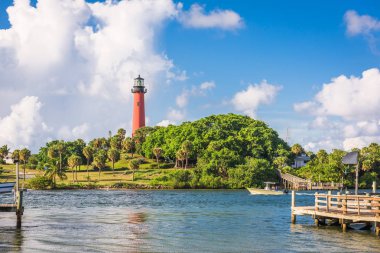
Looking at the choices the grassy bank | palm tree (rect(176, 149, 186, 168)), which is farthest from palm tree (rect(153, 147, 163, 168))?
palm tree (rect(176, 149, 186, 168))

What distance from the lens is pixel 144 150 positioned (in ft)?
543

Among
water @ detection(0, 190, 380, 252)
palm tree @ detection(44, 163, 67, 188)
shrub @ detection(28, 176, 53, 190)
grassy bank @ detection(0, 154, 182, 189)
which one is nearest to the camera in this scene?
water @ detection(0, 190, 380, 252)

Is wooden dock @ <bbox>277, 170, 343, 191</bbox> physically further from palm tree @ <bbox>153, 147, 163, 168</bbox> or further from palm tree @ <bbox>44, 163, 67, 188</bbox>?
palm tree @ <bbox>44, 163, 67, 188</bbox>

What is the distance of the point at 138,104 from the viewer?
166m

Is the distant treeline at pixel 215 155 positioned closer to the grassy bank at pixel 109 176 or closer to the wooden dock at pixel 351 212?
the grassy bank at pixel 109 176

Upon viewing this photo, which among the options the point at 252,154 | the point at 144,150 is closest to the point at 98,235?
the point at 252,154

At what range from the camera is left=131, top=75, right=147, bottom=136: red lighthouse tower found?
16588cm

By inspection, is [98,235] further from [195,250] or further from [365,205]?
[365,205]

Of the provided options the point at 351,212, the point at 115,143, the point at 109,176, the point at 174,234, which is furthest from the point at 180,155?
the point at 351,212

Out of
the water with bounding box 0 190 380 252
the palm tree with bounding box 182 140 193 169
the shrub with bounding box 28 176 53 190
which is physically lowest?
→ the shrub with bounding box 28 176 53 190

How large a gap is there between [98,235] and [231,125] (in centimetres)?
12154

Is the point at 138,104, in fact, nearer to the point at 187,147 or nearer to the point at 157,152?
the point at 157,152

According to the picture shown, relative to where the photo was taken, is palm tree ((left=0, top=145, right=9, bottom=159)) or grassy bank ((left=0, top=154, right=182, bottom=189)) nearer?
grassy bank ((left=0, top=154, right=182, bottom=189))

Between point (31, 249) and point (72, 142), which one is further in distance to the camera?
point (72, 142)
